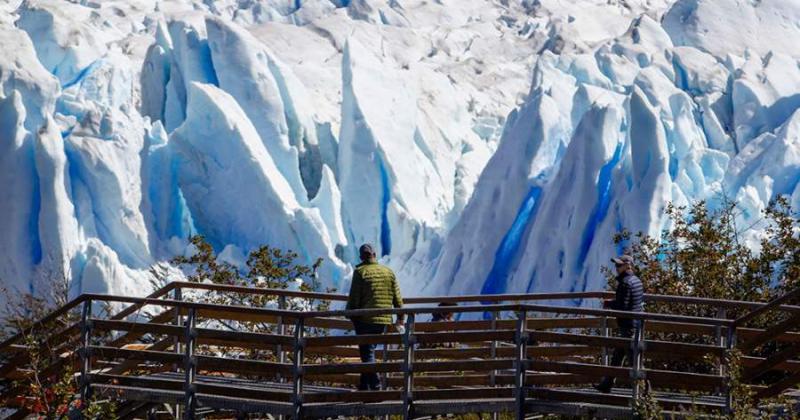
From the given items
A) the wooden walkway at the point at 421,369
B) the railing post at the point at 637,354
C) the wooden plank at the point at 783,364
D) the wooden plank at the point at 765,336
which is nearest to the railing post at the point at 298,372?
the wooden walkway at the point at 421,369

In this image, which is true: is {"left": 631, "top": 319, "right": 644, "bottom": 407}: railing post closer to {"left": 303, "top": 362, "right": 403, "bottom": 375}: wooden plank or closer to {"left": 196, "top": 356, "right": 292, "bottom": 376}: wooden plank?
{"left": 303, "top": 362, "right": 403, "bottom": 375}: wooden plank

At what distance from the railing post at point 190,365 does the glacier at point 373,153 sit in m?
13.5

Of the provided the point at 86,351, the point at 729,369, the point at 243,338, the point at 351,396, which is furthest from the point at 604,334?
the point at 86,351

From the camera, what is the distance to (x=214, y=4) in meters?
57.2

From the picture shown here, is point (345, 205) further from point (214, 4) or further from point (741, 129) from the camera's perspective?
point (214, 4)

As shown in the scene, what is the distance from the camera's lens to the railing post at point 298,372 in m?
10.1

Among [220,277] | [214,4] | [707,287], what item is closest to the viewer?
[707,287]

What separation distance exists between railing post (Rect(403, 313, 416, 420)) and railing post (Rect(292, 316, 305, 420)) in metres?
0.72

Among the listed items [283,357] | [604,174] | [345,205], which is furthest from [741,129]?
[283,357]

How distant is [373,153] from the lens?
105 feet

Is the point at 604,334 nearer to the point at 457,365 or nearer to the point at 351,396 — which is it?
the point at 457,365

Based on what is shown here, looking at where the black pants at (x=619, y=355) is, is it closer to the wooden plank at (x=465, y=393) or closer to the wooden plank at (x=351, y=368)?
the wooden plank at (x=465, y=393)

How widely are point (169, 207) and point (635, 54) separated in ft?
39.8

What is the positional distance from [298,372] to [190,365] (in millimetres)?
826
